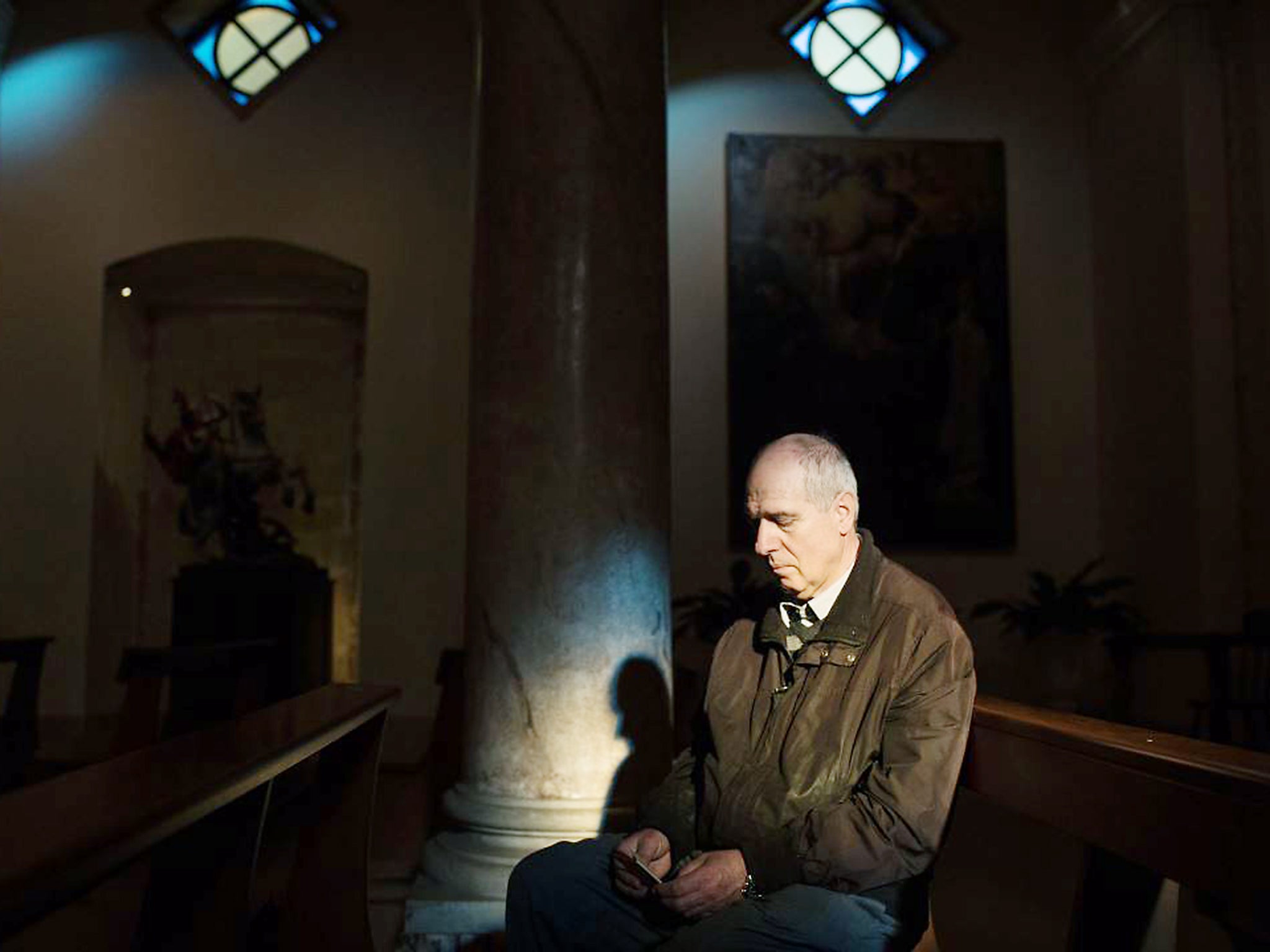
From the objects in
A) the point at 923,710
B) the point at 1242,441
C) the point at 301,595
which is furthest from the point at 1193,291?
the point at 923,710

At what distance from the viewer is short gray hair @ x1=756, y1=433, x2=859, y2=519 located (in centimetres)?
245

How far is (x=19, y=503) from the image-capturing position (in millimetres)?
9164

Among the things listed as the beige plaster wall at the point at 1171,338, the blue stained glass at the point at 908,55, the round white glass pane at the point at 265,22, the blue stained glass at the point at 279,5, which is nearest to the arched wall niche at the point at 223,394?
the round white glass pane at the point at 265,22

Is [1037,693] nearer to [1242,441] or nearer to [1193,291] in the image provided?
[1242,441]

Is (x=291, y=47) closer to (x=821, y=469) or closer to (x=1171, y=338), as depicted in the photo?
(x=1171, y=338)

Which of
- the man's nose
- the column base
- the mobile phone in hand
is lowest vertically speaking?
the column base

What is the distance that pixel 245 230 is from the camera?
941 cm

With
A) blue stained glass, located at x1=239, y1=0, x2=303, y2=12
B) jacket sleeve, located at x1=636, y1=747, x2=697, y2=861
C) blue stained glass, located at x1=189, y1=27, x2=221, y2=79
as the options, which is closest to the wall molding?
blue stained glass, located at x1=239, y1=0, x2=303, y2=12

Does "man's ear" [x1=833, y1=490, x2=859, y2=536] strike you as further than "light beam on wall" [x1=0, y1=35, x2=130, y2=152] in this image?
No

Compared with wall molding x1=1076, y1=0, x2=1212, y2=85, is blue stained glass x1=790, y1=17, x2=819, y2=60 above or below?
above

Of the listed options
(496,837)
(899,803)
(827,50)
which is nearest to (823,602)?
(899,803)

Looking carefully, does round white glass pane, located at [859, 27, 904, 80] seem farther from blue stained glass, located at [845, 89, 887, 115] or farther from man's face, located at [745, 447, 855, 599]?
man's face, located at [745, 447, 855, 599]

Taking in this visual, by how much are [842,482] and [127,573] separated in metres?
9.18

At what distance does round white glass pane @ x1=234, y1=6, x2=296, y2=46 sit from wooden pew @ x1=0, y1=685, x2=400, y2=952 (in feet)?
24.6
